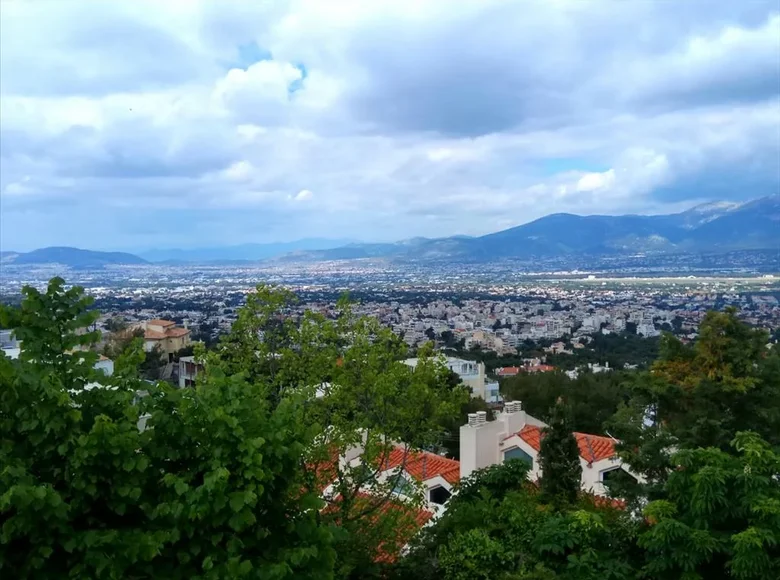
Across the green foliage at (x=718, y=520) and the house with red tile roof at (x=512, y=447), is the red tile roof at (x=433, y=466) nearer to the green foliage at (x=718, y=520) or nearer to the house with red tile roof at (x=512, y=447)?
the house with red tile roof at (x=512, y=447)

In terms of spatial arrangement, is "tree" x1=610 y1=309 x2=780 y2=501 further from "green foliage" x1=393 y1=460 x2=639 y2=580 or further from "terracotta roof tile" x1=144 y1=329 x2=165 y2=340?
"terracotta roof tile" x1=144 y1=329 x2=165 y2=340

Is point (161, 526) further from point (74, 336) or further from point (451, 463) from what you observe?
point (451, 463)

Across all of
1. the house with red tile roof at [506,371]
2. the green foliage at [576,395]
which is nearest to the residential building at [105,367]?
the green foliage at [576,395]

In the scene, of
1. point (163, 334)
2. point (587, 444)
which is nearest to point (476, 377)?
point (587, 444)

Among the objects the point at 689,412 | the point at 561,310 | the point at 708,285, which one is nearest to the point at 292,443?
the point at 689,412

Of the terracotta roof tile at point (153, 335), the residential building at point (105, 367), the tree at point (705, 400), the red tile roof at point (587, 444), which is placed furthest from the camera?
the terracotta roof tile at point (153, 335)

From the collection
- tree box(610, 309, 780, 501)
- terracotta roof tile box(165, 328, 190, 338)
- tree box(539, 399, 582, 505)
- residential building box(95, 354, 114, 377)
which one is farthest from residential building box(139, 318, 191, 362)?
A: tree box(610, 309, 780, 501)

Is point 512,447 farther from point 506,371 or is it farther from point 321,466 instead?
point 506,371
